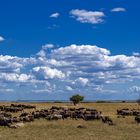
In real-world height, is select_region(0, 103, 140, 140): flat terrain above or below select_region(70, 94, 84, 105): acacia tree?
below

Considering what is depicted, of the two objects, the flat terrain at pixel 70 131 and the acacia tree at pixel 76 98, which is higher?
the acacia tree at pixel 76 98

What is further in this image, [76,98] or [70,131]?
[76,98]

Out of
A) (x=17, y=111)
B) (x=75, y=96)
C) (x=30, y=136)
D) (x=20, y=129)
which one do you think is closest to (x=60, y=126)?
(x=20, y=129)

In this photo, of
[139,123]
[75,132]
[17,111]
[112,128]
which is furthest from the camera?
[17,111]

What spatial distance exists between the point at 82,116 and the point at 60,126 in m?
9.16

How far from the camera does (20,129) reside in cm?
4812

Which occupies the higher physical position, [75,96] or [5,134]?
[75,96]

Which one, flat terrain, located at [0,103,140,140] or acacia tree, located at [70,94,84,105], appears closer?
flat terrain, located at [0,103,140,140]

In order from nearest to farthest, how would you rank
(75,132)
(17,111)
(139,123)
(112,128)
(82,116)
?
(75,132) → (112,128) → (139,123) → (82,116) → (17,111)

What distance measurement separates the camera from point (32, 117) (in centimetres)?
5750

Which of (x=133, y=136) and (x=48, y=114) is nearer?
(x=133, y=136)

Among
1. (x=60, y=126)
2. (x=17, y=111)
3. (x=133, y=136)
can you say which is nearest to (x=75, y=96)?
(x=17, y=111)

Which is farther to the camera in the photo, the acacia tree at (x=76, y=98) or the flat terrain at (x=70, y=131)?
the acacia tree at (x=76, y=98)

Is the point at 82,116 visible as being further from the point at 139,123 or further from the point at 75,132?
the point at 75,132
